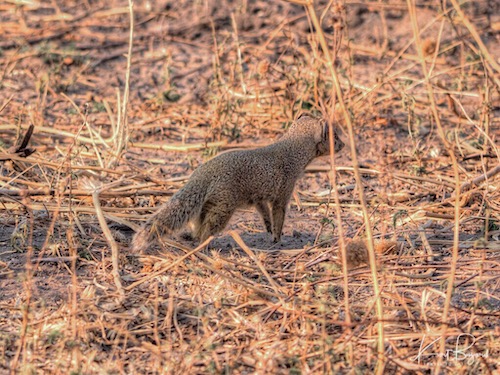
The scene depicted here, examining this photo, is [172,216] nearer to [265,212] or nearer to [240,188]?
[240,188]

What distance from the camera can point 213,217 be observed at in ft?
15.2

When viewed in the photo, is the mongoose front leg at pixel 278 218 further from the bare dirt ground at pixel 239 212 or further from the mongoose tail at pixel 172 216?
the mongoose tail at pixel 172 216

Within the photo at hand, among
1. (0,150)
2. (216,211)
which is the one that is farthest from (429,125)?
(0,150)

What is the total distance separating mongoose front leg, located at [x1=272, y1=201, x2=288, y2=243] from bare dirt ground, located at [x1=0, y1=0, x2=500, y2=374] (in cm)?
8

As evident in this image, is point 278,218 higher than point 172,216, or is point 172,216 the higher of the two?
point 172,216

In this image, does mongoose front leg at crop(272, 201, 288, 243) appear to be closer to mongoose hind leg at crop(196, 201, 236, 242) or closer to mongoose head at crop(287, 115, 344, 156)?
mongoose hind leg at crop(196, 201, 236, 242)

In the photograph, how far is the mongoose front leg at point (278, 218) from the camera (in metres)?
4.95

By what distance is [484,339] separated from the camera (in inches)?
142

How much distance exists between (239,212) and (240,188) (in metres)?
0.90

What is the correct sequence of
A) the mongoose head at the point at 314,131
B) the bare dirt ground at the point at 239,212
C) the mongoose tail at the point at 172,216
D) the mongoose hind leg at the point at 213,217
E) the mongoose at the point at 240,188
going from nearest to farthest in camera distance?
1. the bare dirt ground at the point at 239,212
2. the mongoose tail at the point at 172,216
3. the mongoose at the point at 240,188
4. the mongoose hind leg at the point at 213,217
5. the mongoose head at the point at 314,131

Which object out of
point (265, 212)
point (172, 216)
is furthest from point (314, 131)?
point (172, 216)

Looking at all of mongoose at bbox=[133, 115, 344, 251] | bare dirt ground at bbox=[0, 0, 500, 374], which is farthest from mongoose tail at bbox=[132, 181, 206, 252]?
bare dirt ground at bbox=[0, 0, 500, 374]

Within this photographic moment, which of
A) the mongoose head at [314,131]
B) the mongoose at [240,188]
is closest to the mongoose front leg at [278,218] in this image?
the mongoose at [240,188]

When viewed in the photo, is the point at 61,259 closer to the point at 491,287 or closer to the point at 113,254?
the point at 113,254
